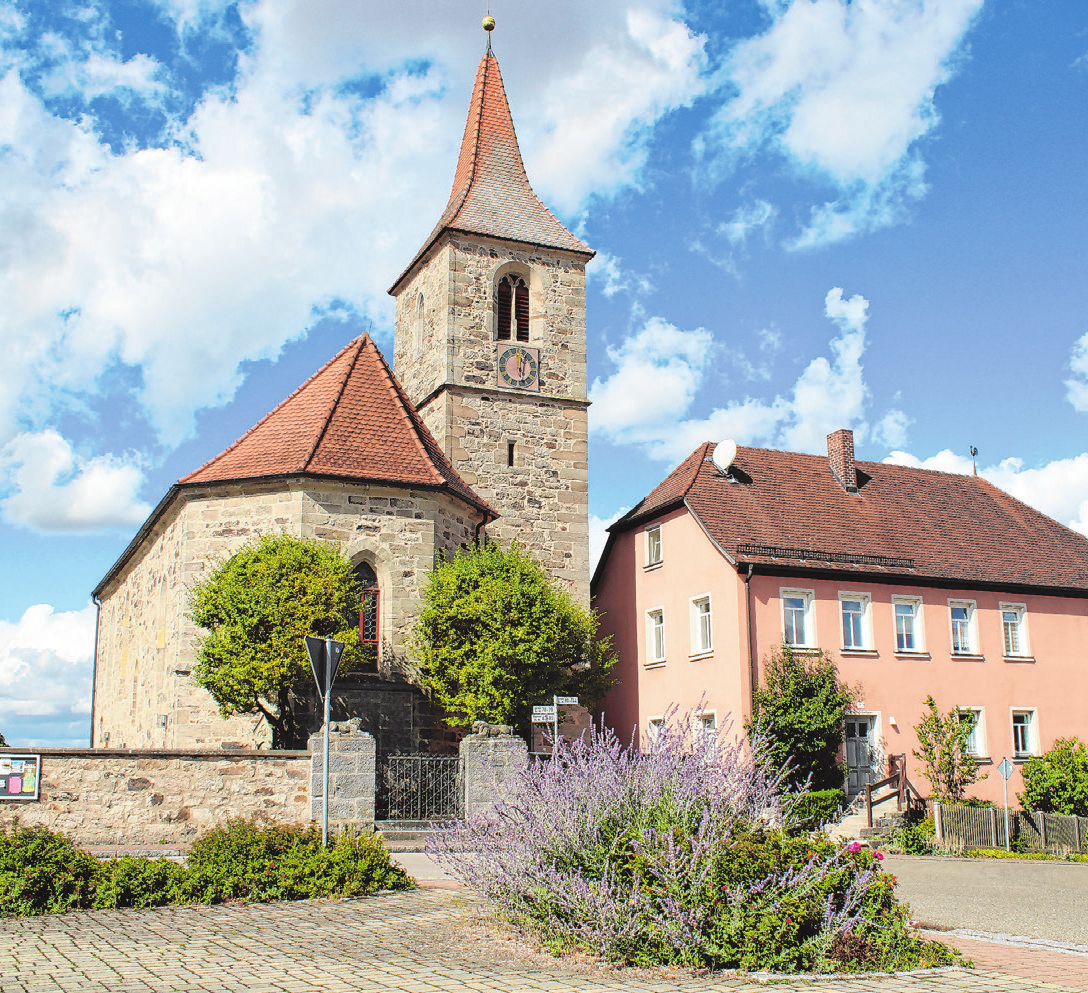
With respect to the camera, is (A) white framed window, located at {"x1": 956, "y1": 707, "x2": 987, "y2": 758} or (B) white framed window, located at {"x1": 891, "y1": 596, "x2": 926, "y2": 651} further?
(B) white framed window, located at {"x1": 891, "y1": 596, "x2": 926, "y2": 651}

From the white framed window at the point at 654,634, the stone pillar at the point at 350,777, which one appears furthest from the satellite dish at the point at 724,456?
the stone pillar at the point at 350,777

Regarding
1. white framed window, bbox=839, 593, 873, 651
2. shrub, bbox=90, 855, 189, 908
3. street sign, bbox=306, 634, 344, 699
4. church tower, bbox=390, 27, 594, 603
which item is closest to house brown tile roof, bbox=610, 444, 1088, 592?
white framed window, bbox=839, 593, 873, 651

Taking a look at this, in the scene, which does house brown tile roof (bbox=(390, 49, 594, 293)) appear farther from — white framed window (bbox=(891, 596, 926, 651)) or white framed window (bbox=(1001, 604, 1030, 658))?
white framed window (bbox=(1001, 604, 1030, 658))

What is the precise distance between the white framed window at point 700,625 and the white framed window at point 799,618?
1.78 metres

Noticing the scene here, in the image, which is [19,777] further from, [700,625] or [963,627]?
[963,627]

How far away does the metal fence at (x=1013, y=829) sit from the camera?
21641mm

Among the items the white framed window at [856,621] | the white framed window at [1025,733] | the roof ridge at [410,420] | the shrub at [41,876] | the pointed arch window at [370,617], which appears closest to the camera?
the shrub at [41,876]

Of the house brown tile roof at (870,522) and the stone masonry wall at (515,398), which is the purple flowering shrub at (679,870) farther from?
the stone masonry wall at (515,398)

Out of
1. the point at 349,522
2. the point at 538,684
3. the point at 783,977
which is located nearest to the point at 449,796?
the point at 538,684

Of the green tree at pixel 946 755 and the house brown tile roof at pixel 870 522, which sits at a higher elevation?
the house brown tile roof at pixel 870 522

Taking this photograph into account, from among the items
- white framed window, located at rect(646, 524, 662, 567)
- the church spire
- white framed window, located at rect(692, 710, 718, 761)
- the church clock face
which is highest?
the church spire

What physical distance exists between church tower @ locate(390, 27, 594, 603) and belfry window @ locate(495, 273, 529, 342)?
0.10 ft

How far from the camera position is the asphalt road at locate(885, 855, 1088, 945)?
34.8 feet

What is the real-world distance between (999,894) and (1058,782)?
38.0ft
